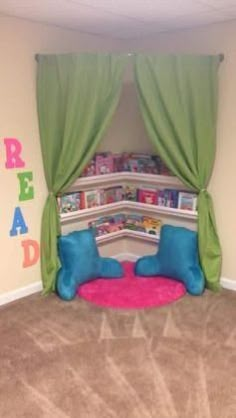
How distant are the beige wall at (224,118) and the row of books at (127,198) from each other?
0.26 metres

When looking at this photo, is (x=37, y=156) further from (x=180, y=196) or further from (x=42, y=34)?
(x=180, y=196)

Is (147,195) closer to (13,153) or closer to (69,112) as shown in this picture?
(69,112)

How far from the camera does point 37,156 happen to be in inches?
140

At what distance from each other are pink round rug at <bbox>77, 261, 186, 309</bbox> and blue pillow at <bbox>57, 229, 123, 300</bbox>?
10 centimetres

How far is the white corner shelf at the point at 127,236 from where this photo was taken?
13.4 ft

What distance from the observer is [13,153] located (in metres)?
3.39

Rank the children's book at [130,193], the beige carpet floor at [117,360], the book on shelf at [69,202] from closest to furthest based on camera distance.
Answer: the beige carpet floor at [117,360] → the book on shelf at [69,202] → the children's book at [130,193]

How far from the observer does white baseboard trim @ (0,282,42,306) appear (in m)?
3.50

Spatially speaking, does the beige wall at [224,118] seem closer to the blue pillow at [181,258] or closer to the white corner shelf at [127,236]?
the blue pillow at [181,258]

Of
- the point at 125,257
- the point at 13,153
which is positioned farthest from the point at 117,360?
the point at 125,257

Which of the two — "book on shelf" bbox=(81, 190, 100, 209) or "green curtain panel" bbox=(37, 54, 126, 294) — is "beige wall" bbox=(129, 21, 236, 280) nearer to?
"green curtain panel" bbox=(37, 54, 126, 294)

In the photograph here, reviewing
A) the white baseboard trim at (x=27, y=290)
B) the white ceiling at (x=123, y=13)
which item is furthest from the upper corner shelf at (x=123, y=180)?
the white ceiling at (x=123, y=13)

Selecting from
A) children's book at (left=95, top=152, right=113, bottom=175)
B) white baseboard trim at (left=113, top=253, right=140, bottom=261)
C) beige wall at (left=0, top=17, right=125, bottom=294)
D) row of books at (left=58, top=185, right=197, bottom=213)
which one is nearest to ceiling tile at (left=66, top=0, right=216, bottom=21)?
beige wall at (left=0, top=17, right=125, bottom=294)

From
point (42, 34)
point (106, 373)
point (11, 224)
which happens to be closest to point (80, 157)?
point (11, 224)
